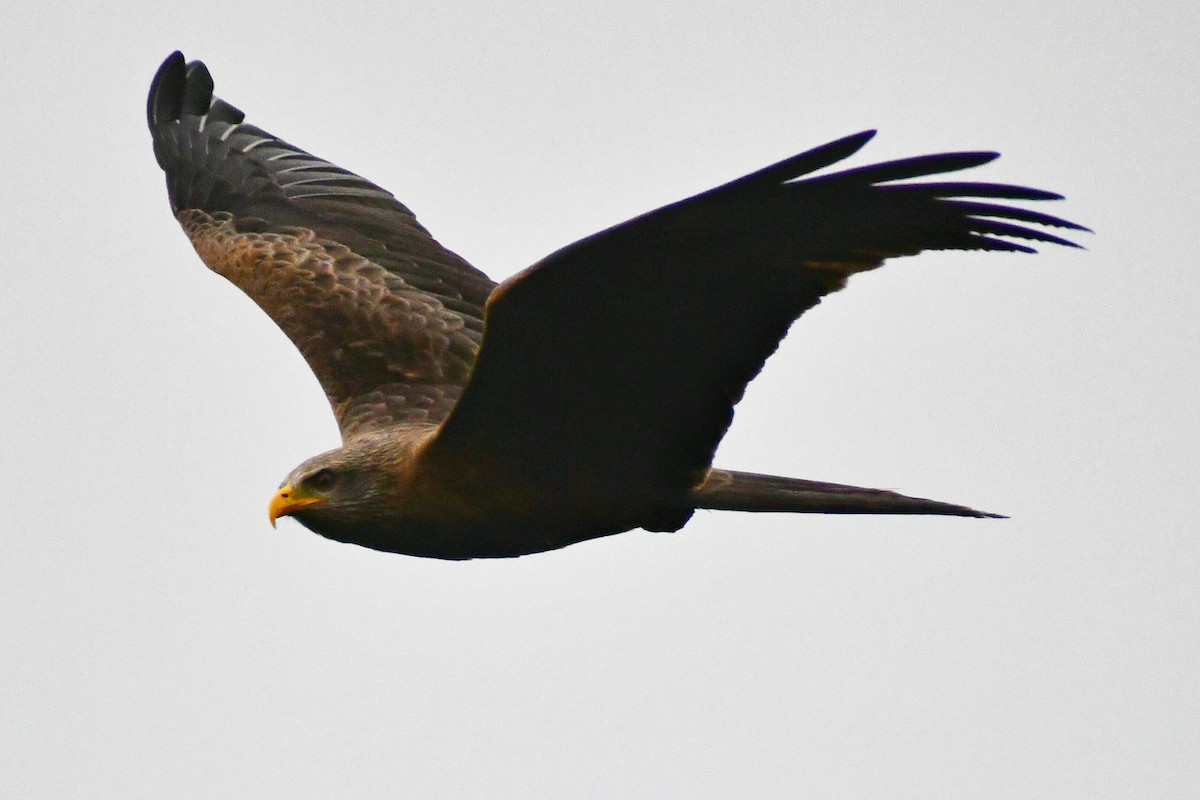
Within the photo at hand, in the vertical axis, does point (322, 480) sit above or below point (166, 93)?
below

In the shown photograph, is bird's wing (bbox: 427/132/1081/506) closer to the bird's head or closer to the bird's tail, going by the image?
the bird's tail

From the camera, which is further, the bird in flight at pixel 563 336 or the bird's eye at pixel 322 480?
the bird's eye at pixel 322 480

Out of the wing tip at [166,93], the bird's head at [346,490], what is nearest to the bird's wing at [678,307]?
the bird's head at [346,490]

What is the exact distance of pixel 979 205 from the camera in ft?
22.5

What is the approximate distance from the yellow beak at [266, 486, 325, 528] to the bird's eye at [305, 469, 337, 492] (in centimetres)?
4

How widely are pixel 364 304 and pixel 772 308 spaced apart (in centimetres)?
319

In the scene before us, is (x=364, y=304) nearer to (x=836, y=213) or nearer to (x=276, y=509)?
(x=276, y=509)

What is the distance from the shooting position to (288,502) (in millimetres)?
8367

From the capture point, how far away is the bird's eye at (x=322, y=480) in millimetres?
8406

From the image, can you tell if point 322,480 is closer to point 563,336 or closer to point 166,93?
point 563,336

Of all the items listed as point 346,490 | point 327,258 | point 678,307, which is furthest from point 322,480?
point 327,258

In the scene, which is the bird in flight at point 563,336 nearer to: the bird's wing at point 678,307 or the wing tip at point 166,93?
the bird's wing at point 678,307

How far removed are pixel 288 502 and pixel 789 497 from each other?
1.94 meters

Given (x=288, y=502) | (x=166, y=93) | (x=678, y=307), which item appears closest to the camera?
(x=678, y=307)
